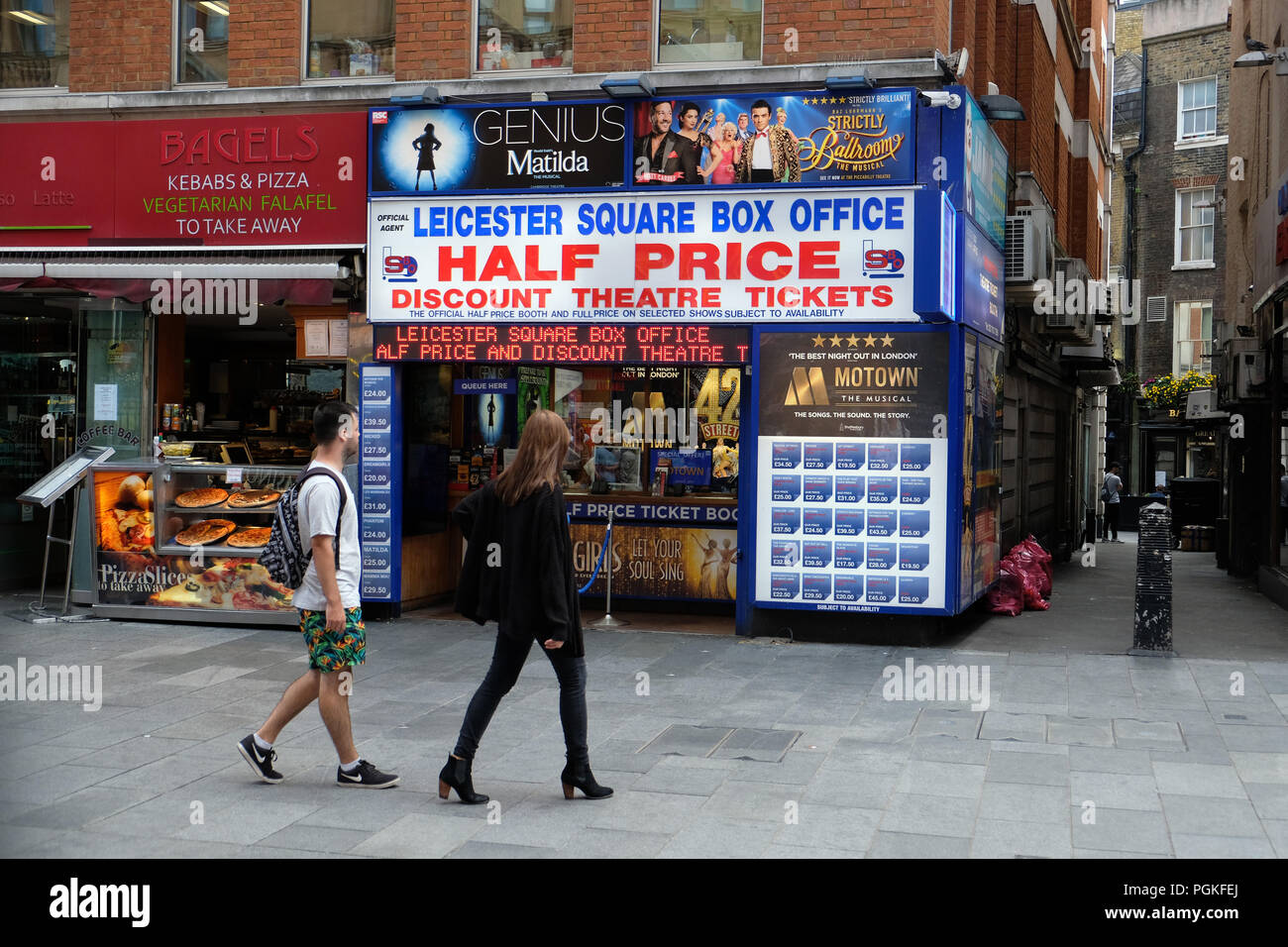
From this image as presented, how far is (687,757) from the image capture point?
23.5ft

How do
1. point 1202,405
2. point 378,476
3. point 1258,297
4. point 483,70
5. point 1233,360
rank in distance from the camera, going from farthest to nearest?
point 1202,405 < point 1233,360 < point 1258,297 < point 483,70 < point 378,476

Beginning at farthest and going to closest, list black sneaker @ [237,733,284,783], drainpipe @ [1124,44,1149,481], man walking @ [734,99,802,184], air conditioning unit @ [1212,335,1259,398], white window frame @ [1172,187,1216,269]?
1. drainpipe @ [1124,44,1149,481]
2. white window frame @ [1172,187,1216,269]
3. air conditioning unit @ [1212,335,1259,398]
4. man walking @ [734,99,802,184]
5. black sneaker @ [237,733,284,783]

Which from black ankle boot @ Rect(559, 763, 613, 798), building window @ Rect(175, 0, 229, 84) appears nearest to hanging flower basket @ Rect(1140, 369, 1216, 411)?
building window @ Rect(175, 0, 229, 84)

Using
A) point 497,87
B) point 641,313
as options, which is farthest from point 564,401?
point 497,87

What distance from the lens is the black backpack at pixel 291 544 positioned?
6.32 meters

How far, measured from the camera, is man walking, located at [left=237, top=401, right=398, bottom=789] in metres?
6.20

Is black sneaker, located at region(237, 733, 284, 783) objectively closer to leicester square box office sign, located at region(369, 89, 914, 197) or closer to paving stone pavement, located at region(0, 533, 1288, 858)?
paving stone pavement, located at region(0, 533, 1288, 858)

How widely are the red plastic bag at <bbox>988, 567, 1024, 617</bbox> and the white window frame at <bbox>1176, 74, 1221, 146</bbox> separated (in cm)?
2793

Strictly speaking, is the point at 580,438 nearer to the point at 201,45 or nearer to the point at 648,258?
the point at 648,258

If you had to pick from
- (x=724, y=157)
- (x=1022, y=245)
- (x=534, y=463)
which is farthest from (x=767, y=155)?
(x=534, y=463)

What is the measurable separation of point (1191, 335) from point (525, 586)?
35.9 m

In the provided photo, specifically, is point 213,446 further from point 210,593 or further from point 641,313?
point 641,313

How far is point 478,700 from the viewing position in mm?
6164

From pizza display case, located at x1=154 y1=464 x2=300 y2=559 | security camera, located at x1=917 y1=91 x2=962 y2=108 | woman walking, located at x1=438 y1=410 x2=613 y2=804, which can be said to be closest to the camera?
woman walking, located at x1=438 y1=410 x2=613 y2=804
